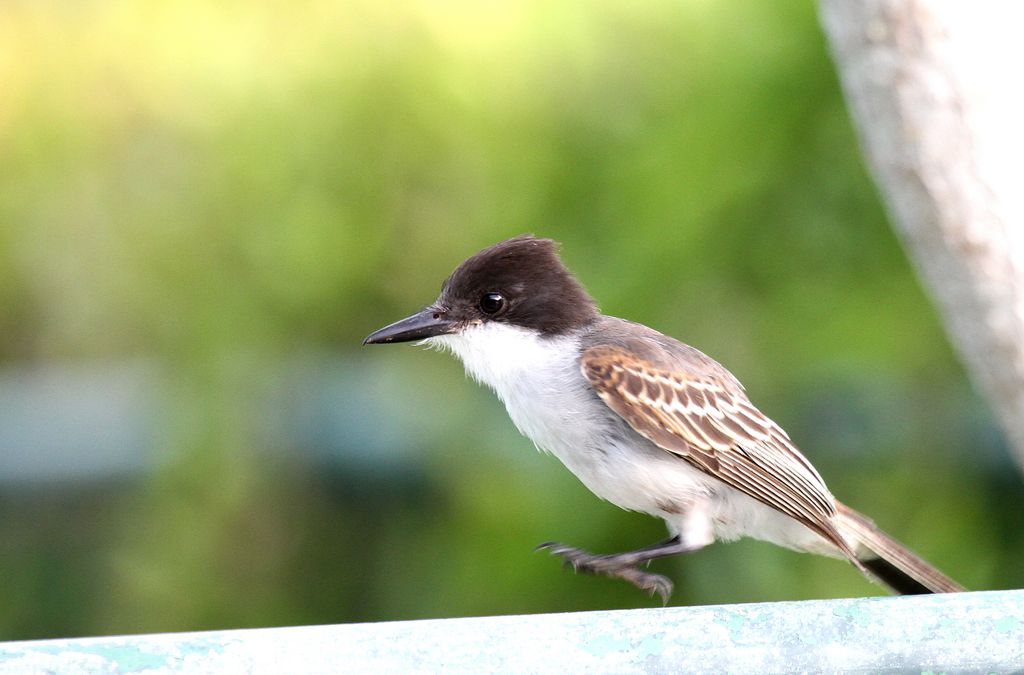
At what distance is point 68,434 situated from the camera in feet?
19.2

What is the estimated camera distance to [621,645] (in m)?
2.24

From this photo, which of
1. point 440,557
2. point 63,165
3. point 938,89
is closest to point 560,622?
point 938,89

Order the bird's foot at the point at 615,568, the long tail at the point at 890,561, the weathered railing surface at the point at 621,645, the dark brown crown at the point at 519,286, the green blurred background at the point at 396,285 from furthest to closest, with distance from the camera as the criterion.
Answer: the green blurred background at the point at 396,285
the dark brown crown at the point at 519,286
the long tail at the point at 890,561
the bird's foot at the point at 615,568
the weathered railing surface at the point at 621,645

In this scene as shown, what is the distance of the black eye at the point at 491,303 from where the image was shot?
416 cm

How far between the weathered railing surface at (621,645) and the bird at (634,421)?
4.32 feet

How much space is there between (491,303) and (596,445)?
23.4 inches

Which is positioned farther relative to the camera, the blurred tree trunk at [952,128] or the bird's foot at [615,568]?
the blurred tree trunk at [952,128]

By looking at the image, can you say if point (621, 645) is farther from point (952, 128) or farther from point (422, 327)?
point (952, 128)

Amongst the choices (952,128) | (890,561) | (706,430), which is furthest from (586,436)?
(952,128)

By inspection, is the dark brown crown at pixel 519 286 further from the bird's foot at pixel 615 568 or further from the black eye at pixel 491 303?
the bird's foot at pixel 615 568

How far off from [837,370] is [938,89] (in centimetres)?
126

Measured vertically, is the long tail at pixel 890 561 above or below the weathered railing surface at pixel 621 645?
below

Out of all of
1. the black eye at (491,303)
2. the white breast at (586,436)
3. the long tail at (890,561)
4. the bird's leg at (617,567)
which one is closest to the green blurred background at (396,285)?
the long tail at (890,561)

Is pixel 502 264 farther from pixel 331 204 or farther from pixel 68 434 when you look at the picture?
pixel 68 434
